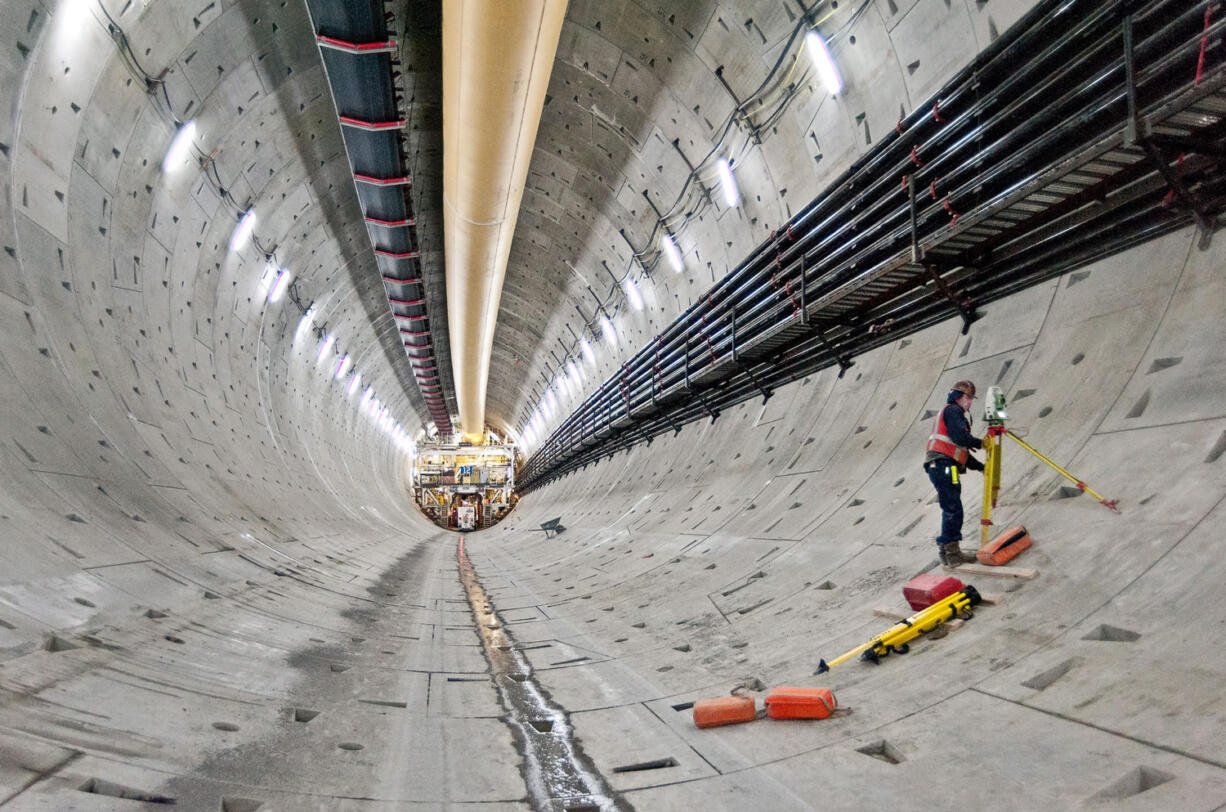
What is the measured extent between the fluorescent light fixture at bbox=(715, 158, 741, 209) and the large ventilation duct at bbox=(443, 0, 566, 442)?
7.90 ft

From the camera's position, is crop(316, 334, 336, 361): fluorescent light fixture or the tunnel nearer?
the tunnel

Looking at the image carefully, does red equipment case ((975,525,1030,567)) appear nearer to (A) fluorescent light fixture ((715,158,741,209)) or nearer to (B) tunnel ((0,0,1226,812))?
(B) tunnel ((0,0,1226,812))

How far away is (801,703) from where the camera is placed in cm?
295

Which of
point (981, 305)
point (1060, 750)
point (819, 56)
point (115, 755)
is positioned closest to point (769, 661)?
point (1060, 750)

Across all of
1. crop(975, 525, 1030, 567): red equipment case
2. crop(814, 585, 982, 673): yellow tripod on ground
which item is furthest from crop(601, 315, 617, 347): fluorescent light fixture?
crop(814, 585, 982, 673): yellow tripod on ground

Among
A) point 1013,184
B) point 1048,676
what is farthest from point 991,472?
point 1013,184

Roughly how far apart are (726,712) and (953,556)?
1.70 m

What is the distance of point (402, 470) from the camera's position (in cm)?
3625

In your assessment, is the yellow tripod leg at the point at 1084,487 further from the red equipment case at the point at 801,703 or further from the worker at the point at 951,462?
the red equipment case at the point at 801,703

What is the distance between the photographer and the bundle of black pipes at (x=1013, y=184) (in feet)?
11.0

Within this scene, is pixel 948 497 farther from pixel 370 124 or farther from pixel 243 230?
pixel 243 230

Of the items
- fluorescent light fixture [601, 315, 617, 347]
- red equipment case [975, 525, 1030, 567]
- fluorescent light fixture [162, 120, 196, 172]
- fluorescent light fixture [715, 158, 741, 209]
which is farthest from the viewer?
fluorescent light fixture [601, 315, 617, 347]

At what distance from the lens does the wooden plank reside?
327 centimetres

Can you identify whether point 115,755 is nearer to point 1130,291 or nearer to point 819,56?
point 1130,291
